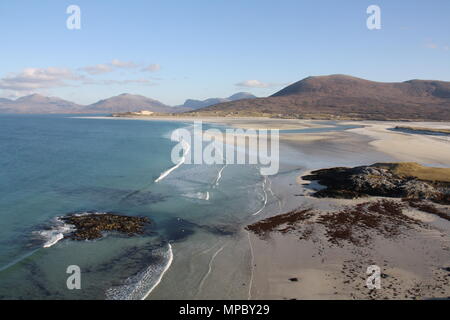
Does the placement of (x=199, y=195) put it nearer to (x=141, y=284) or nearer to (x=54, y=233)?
(x=54, y=233)

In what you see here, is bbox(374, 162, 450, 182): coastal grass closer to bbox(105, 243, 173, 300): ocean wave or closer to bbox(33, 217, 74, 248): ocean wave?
bbox(105, 243, 173, 300): ocean wave

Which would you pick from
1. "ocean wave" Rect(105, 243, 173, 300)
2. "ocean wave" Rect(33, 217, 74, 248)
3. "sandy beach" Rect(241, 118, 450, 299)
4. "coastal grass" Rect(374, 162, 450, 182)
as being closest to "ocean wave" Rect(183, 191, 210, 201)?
Result: "sandy beach" Rect(241, 118, 450, 299)

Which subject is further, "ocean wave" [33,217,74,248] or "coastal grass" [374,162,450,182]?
"coastal grass" [374,162,450,182]

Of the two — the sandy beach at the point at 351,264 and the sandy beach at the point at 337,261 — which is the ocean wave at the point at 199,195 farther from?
the sandy beach at the point at 351,264

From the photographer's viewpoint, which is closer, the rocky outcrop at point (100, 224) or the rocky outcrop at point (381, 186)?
the rocky outcrop at point (100, 224)

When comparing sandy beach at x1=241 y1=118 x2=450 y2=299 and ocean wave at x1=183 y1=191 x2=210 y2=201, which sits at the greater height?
ocean wave at x1=183 y1=191 x2=210 y2=201

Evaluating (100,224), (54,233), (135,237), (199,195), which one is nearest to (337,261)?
(135,237)

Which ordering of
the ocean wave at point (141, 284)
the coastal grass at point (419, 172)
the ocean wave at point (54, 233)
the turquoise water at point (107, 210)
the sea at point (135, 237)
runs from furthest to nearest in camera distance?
1. the coastal grass at point (419, 172)
2. the ocean wave at point (54, 233)
3. the turquoise water at point (107, 210)
4. the sea at point (135, 237)
5. the ocean wave at point (141, 284)

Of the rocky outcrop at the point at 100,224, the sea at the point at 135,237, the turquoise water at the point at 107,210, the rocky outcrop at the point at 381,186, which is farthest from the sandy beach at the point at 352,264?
the rocky outcrop at the point at 100,224
